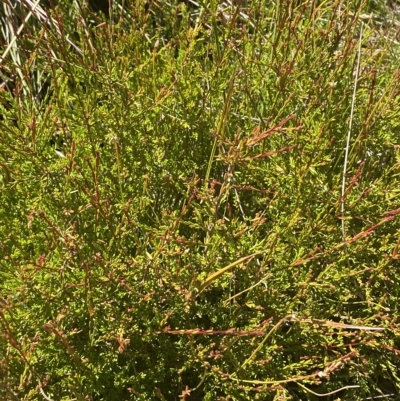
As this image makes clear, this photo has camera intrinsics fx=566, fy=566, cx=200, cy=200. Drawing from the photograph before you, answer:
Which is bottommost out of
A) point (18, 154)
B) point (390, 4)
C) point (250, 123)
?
point (18, 154)

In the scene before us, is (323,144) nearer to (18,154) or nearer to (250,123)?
(250,123)

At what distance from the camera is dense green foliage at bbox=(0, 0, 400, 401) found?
1.36 metres

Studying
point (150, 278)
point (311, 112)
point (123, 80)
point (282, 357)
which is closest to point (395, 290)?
point (282, 357)

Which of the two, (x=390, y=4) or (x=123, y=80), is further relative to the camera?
(x=390, y=4)

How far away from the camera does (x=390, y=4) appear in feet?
9.66

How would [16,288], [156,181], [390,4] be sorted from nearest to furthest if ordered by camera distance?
1. [16,288]
2. [156,181]
3. [390,4]

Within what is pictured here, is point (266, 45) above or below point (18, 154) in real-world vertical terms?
above

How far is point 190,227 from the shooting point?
1580mm

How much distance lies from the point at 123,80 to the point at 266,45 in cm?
55

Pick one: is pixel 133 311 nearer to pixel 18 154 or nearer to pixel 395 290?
pixel 18 154

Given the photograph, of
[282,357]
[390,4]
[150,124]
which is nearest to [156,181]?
[150,124]

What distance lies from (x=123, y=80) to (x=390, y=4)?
2.00 metres

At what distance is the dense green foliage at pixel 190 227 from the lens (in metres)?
1.36

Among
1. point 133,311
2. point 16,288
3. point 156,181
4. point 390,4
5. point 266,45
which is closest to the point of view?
point 16,288
